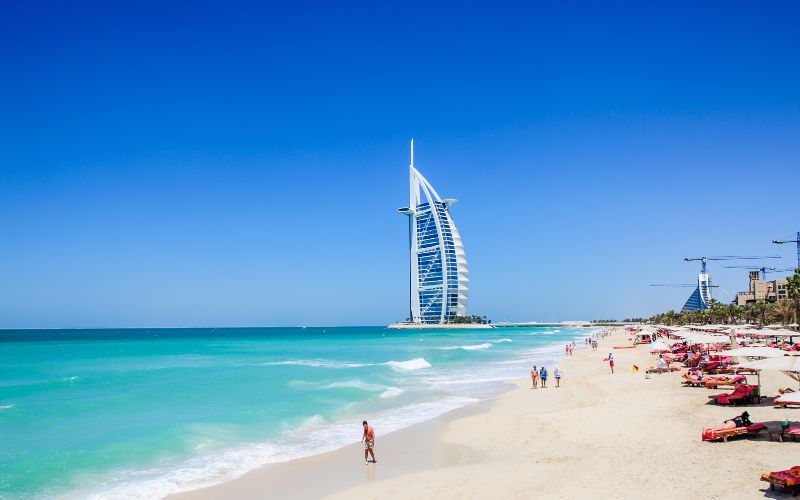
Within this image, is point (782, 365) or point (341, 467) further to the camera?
point (782, 365)

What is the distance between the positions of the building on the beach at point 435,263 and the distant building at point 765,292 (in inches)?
2373

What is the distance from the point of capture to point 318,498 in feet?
35.0

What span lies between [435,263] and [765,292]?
226ft

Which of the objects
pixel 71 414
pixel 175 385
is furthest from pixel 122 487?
pixel 175 385

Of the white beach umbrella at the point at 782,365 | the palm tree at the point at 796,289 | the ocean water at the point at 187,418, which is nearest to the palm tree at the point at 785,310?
the palm tree at the point at 796,289

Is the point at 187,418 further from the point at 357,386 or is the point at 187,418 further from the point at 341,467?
the point at 357,386

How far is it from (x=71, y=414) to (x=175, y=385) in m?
9.54

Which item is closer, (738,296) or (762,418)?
(762,418)

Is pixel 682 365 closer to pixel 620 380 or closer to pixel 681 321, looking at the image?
pixel 620 380

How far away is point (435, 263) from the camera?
14038cm

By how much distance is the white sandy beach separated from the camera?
32.9 ft

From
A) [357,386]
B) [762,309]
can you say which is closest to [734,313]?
[762,309]

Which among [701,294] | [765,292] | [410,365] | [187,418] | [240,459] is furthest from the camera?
[701,294]

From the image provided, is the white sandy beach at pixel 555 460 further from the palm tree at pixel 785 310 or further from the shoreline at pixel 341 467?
the palm tree at pixel 785 310
